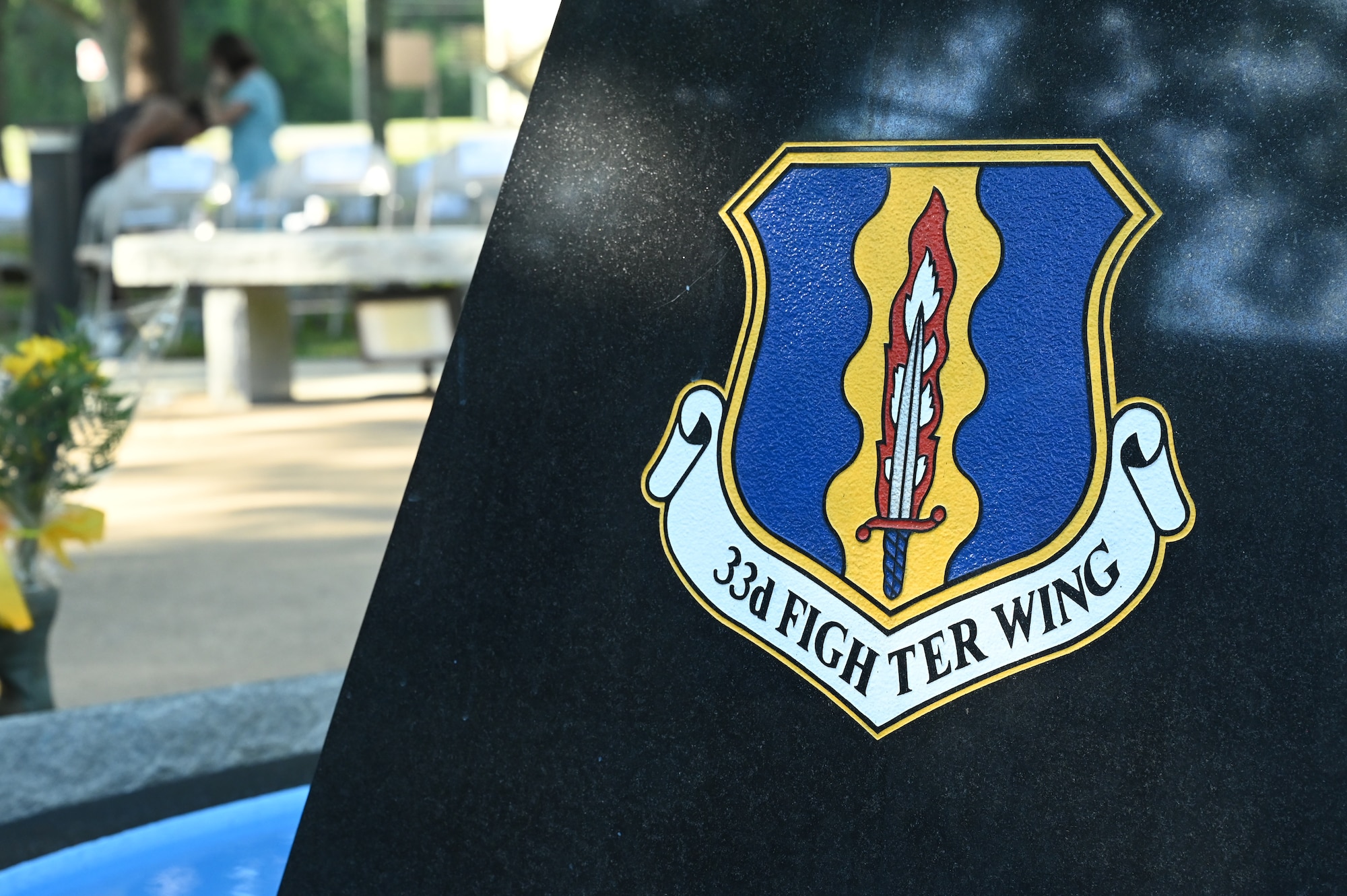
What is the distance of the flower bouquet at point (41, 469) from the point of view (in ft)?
12.4

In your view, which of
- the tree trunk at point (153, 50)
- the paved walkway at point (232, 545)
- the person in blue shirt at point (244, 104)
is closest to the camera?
the paved walkway at point (232, 545)

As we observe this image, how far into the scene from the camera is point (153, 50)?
1683 cm

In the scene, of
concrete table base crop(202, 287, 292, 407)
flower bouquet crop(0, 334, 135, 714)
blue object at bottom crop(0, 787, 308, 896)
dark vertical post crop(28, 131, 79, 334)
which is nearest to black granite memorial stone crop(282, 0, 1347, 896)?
blue object at bottom crop(0, 787, 308, 896)

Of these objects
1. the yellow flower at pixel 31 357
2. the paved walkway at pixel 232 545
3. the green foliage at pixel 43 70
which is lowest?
the paved walkway at pixel 232 545

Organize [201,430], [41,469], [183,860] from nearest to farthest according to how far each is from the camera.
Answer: [183,860] → [41,469] → [201,430]

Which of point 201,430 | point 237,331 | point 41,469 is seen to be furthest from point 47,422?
point 237,331

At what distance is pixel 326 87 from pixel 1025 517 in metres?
42.3

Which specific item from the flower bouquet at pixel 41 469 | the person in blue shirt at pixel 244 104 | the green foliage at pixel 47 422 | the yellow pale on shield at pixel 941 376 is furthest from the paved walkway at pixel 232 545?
the yellow pale on shield at pixel 941 376

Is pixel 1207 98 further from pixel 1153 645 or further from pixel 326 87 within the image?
pixel 326 87

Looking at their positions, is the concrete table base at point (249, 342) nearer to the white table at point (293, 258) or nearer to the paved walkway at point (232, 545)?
the paved walkway at point (232, 545)

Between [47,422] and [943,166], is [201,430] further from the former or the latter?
[943,166]

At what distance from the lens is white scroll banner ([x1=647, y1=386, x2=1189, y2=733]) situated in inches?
83.7

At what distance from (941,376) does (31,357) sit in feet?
8.85

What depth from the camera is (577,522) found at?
2.16 meters
